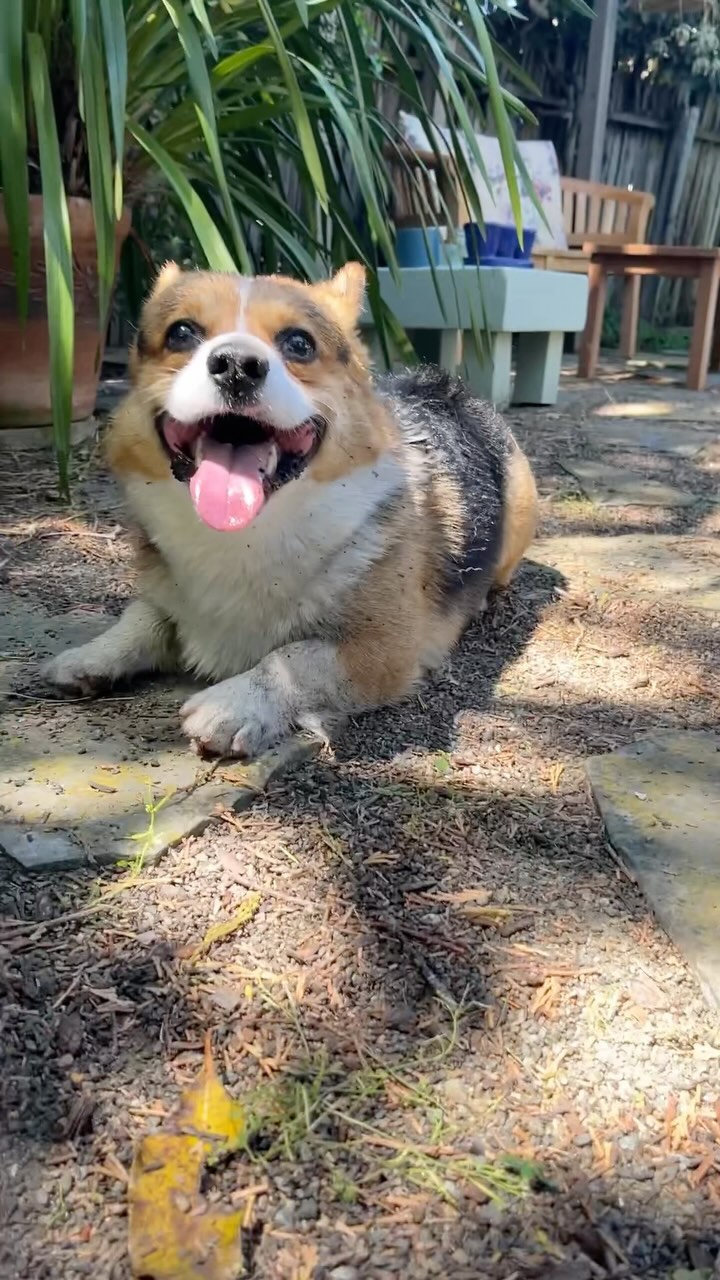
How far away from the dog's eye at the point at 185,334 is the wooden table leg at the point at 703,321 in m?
6.27

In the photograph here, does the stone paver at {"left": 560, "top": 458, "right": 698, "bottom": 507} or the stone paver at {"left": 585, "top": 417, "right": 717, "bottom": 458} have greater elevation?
the stone paver at {"left": 560, "top": 458, "right": 698, "bottom": 507}

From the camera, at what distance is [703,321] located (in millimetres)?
7629

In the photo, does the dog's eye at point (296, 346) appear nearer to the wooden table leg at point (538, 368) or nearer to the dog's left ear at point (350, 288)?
the dog's left ear at point (350, 288)

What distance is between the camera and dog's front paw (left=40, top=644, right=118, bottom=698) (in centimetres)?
228

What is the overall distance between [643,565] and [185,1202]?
2831 mm

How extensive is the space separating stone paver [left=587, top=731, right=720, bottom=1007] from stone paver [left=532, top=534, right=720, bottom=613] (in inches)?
41.2

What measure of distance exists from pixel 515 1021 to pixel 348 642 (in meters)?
1.07

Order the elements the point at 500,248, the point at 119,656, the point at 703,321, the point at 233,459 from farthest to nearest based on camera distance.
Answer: the point at 703,321, the point at 500,248, the point at 119,656, the point at 233,459

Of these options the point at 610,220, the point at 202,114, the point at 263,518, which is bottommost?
the point at 263,518

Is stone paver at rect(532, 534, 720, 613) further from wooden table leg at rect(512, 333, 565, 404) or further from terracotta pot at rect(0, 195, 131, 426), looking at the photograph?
wooden table leg at rect(512, 333, 565, 404)

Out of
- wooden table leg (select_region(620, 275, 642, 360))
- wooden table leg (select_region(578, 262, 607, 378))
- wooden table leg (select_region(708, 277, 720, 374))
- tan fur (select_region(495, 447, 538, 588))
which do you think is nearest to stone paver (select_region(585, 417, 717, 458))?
wooden table leg (select_region(578, 262, 607, 378))

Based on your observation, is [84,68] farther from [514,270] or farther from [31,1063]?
[514,270]

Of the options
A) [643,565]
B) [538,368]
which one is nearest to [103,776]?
[643,565]

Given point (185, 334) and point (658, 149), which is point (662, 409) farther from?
point (658, 149)
